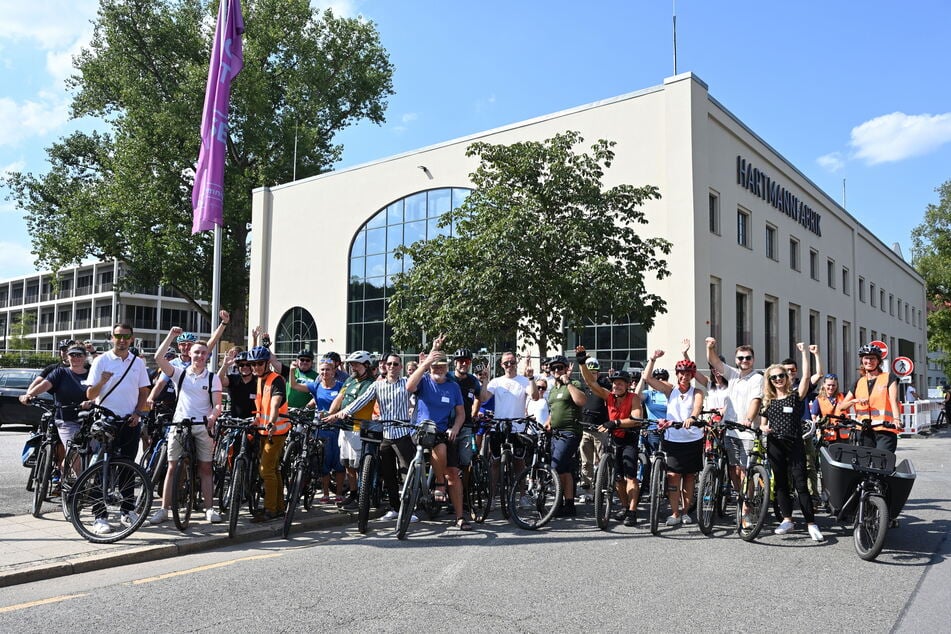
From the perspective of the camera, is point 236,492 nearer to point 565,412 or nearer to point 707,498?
point 565,412

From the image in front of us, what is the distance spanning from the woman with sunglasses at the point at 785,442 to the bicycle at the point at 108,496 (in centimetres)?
602

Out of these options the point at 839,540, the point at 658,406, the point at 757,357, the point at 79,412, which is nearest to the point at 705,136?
the point at 757,357

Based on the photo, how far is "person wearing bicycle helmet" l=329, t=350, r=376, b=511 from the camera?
28.8 ft

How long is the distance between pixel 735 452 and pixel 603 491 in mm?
1544

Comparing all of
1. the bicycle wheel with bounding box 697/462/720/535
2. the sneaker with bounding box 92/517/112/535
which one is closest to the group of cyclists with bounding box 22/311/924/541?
the bicycle wheel with bounding box 697/462/720/535

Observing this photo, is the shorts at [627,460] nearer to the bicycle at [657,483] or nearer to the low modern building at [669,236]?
the bicycle at [657,483]

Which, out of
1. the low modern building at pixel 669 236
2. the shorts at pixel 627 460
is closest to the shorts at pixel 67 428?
the shorts at pixel 627 460

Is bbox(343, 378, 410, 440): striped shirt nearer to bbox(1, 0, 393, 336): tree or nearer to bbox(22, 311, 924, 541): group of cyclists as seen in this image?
bbox(22, 311, 924, 541): group of cyclists

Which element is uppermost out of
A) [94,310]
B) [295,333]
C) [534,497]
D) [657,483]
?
[94,310]

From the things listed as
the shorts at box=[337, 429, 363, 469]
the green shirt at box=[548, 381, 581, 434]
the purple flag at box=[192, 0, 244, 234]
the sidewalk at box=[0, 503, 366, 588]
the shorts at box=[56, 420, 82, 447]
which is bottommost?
the sidewalk at box=[0, 503, 366, 588]

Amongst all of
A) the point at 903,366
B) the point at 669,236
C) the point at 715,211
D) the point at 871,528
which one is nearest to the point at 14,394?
the point at 669,236

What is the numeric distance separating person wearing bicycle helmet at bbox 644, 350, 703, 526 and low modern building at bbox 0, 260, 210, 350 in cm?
6393

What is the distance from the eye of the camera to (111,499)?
707 centimetres

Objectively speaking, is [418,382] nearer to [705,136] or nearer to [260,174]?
[705,136]
